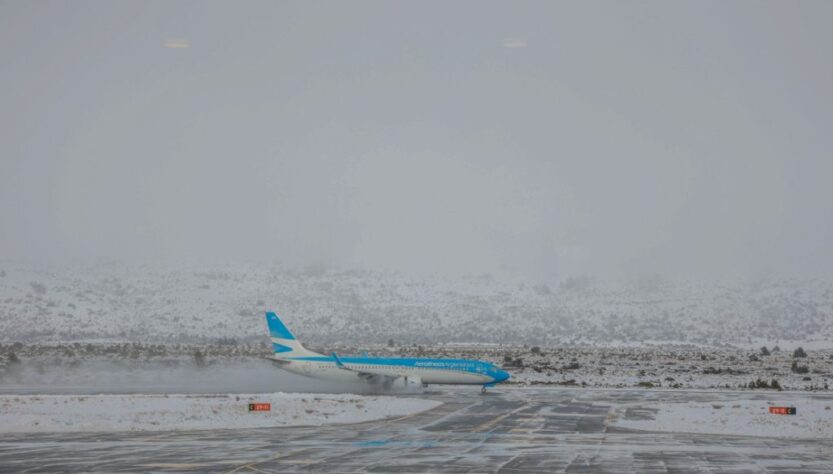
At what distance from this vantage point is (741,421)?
5144 cm

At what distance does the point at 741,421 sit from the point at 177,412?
33.5 metres

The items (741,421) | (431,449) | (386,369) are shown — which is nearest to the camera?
(431,449)

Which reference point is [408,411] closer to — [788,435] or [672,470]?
[788,435]

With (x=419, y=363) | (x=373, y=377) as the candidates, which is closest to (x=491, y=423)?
(x=419, y=363)

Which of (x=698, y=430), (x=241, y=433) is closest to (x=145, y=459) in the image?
(x=241, y=433)

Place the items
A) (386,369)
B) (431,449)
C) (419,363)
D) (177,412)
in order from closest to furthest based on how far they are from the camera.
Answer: (431,449)
(177,412)
(386,369)
(419,363)

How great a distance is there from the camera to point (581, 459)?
118 ft

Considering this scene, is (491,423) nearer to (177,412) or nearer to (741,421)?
(741,421)

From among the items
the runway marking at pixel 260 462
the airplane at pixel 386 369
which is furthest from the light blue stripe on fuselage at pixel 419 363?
the runway marking at pixel 260 462

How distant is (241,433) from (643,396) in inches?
1473

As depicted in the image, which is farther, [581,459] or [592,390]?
[592,390]

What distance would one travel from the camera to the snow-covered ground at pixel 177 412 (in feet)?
160

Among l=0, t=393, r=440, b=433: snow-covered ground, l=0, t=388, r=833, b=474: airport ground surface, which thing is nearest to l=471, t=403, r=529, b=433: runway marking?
l=0, t=388, r=833, b=474: airport ground surface

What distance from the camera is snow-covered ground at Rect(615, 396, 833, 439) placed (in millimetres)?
47969
